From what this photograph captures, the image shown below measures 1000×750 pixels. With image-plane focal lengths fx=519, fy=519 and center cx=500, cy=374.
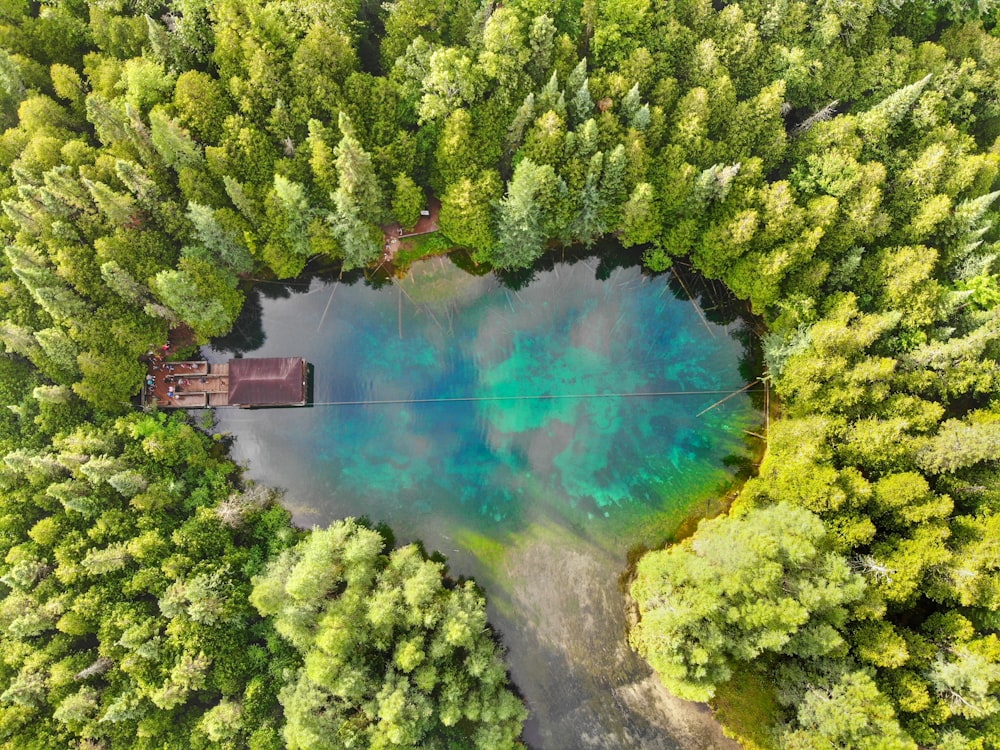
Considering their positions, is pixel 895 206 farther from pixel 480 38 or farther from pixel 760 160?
pixel 480 38

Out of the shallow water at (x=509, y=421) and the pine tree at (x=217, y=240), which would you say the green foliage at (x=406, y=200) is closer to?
the shallow water at (x=509, y=421)

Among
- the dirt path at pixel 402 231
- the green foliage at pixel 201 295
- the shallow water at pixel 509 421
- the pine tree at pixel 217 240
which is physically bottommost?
the shallow water at pixel 509 421

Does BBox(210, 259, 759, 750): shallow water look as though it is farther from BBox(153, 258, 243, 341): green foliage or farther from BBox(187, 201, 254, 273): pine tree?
BBox(187, 201, 254, 273): pine tree

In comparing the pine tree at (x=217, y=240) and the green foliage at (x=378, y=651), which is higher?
the pine tree at (x=217, y=240)

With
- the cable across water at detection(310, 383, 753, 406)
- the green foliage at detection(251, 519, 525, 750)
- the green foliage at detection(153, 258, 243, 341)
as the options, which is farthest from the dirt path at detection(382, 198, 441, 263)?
the green foliage at detection(251, 519, 525, 750)

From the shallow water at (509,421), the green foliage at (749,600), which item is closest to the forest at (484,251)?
the green foliage at (749,600)

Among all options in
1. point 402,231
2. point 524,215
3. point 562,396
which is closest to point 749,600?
point 562,396

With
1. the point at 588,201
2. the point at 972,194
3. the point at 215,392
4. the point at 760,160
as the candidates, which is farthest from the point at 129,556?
the point at 972,194
